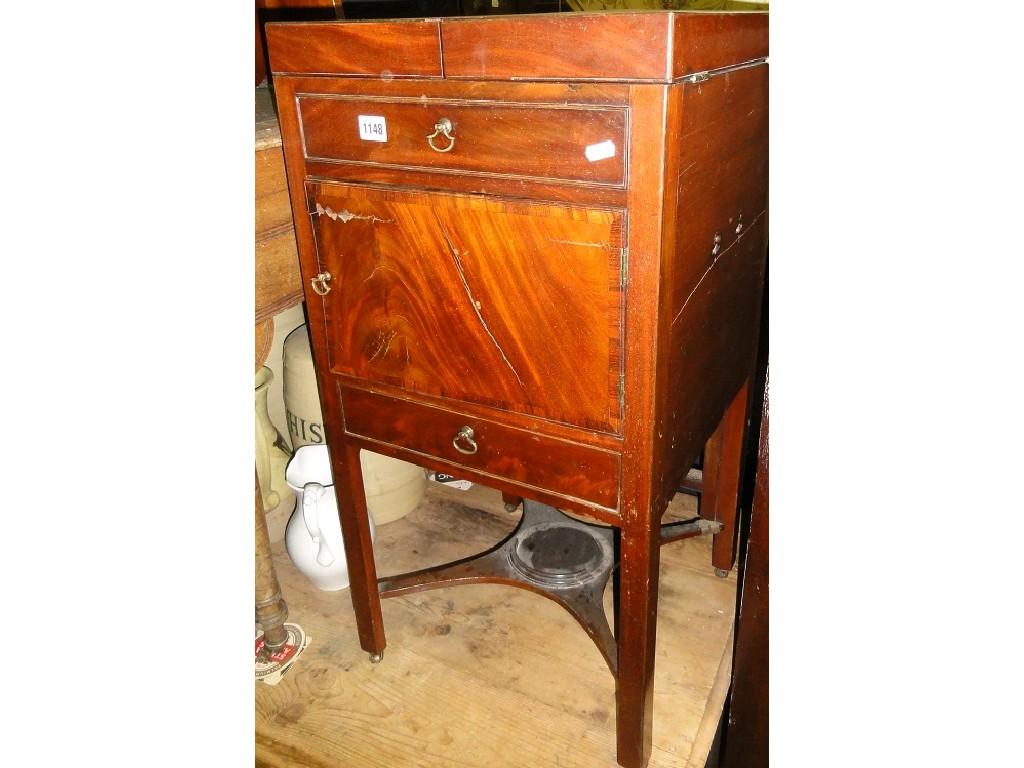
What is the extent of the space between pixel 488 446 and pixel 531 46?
48cm

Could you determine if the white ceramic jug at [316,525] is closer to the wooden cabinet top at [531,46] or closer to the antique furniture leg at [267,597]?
the antique furniture leg at [267,597]

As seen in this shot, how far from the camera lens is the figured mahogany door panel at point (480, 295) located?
78 centimetres

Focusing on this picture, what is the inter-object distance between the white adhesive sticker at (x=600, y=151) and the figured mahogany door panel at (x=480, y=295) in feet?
0.17

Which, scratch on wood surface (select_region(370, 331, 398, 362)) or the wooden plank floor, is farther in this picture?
the wooden plank floor

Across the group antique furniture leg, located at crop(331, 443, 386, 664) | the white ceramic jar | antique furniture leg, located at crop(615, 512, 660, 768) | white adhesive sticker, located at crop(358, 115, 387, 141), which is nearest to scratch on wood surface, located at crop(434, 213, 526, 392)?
white adhesive sticker, located at crop(358, 115, 387, 141)

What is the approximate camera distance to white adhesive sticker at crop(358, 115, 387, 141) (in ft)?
2.72

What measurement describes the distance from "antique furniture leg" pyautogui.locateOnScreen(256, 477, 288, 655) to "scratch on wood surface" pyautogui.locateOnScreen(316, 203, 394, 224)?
1.63 ft

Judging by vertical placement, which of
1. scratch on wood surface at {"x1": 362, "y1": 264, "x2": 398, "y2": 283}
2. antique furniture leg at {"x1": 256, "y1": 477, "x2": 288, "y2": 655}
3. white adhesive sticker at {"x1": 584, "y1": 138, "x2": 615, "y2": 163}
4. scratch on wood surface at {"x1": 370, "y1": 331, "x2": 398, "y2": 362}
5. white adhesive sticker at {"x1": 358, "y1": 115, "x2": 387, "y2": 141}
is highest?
white adhesive sticker at {"x1": 358, "y1": 115, "x2": 387, "y2": 141}

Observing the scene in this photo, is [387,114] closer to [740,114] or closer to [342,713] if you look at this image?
[740,114]

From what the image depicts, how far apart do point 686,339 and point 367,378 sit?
432 millimetres

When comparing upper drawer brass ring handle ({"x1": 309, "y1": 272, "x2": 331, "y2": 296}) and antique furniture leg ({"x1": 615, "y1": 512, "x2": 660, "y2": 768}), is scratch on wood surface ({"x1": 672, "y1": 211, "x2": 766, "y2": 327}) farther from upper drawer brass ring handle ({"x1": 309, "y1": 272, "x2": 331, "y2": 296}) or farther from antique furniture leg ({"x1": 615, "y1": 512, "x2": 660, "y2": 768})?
upper drawer brass ring handle ({"x1": 309, "y1": 272, "x2": 331, "y2": 296})

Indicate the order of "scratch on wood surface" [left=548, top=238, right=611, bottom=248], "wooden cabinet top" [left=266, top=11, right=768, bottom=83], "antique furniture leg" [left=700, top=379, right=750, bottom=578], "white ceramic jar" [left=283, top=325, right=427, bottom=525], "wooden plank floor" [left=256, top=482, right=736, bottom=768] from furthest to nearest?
1. "white ceramic jar" [left=283, top=325, right=427, bottom=525]
2. "antique furniture leg" [left=700, top=379, right=750, bottom=578]
3. "wooden plank floor" [left=256, top=482, right=736, bottom=768]
4. "scratch on wood surface" [left=548, top=238, right=611, bottom=248]
5. "wooden cabinet top" [left=266, top=11, right=768, bottom=83]

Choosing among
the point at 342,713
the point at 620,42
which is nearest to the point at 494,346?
the point at 620,42

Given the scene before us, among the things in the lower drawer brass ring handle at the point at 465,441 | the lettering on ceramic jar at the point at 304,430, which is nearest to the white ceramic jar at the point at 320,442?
the lettering on ceramic jar at the point at 304,430
